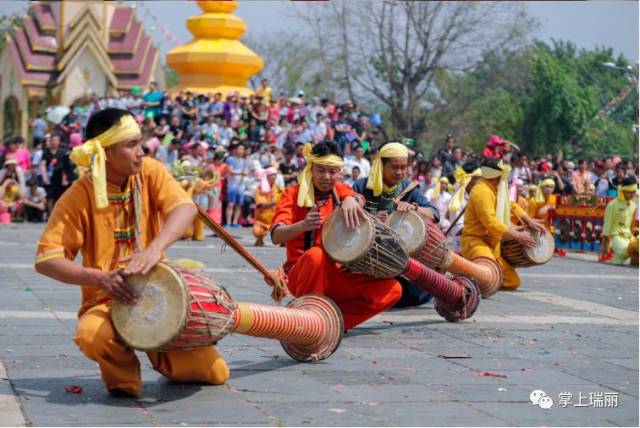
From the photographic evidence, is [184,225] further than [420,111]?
No

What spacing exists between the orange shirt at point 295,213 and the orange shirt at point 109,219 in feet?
5.26

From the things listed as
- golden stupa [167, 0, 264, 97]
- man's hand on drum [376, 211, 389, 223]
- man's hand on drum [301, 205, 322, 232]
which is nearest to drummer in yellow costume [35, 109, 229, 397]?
man's hand on drum [301, 205, 322, 232]

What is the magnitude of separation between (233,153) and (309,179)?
545 inches

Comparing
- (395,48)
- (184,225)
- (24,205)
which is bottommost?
(24,205)

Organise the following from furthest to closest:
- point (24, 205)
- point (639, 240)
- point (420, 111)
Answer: point (420, 111) < point (24, 205) < point (639, 240)

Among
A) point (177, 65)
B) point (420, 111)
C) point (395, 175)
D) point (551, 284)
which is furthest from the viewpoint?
point (420, 111)

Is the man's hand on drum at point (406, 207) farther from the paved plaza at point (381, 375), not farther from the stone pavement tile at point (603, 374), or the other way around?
the stone pavement tile at point (603, 374)

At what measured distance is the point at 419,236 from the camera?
8398 mm

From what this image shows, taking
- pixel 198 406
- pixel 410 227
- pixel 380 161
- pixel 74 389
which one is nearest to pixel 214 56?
pixel 380 161

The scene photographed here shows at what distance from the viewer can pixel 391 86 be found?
33.6 meters

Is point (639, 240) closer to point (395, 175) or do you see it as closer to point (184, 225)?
point (395, 175)

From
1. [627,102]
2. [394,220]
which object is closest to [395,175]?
[394,220]

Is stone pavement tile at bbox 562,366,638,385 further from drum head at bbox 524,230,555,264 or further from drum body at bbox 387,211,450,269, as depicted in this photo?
drum head at bbox 524,230,555,264

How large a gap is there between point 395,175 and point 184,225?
314 centimetres
